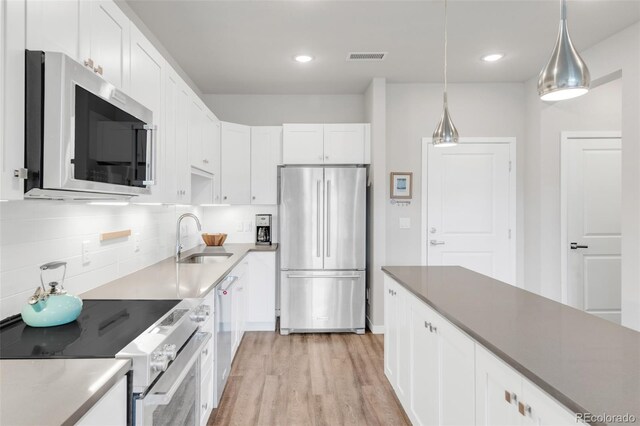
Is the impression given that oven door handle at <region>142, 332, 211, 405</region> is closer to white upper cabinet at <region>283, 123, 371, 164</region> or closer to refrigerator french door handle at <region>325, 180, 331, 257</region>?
refrigerator french door handle at <region>325, 180, 331, 257</region>

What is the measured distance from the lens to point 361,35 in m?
3.03

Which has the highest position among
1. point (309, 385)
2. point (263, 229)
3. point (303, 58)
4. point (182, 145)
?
point (303, 58)

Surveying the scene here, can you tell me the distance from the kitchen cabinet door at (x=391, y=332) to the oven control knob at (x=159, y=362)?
1.56 metres

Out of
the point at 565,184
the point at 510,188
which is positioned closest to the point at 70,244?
the point at 510,188

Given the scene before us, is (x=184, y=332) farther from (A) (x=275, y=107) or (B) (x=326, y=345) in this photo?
(A) (x=275, y=107)

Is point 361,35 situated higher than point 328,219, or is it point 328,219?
point 361,35

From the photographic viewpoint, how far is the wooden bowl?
13.5ft

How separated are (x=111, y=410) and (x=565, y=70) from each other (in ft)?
6.03

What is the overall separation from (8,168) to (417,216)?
3.81 m

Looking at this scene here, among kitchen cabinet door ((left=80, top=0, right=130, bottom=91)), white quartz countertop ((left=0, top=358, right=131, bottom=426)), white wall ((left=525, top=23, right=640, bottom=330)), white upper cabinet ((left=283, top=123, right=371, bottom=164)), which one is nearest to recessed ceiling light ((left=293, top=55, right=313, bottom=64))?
white upper cabinet ((left=283, top=123, right=371, bottom=164))

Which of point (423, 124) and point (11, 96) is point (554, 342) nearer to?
point (11, 96)

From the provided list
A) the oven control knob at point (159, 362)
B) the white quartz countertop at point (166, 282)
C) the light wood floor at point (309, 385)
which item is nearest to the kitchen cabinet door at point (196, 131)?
the white quartz countertop at point (166, 282)

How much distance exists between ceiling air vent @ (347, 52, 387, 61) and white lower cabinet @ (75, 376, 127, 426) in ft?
10.3

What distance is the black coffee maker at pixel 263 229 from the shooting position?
14.7ft
